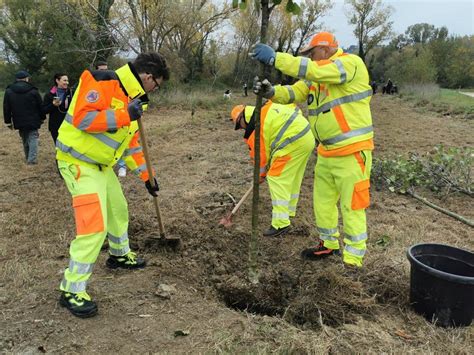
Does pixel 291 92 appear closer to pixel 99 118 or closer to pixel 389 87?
pixel 99 118

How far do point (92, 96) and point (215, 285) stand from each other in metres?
1.92

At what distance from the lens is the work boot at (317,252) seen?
4062 mm

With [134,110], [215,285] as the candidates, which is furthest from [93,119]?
[215,285]

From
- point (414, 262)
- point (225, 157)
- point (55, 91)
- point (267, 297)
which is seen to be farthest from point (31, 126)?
point (414, 262)

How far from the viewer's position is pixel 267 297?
10.8 ft

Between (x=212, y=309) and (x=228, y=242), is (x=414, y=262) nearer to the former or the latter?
(x=212, y=309)

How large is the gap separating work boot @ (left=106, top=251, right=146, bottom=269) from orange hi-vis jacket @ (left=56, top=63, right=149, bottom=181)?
3.34 feet

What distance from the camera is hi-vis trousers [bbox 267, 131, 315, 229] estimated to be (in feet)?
15.2

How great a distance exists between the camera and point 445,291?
2879 millimetres

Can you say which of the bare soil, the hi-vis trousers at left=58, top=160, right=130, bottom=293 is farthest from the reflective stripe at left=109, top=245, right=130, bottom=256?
the hi-vis trousers at left=58, top=160, right=130, bottom=293

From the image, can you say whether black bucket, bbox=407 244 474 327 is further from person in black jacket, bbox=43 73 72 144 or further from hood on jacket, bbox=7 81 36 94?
hood on jacket, bbox=7 81 36 94

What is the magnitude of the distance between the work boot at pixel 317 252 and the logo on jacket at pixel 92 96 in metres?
2.55

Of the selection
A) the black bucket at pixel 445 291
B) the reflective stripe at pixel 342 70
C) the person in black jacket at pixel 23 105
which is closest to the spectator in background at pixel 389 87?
the person in black jacket at pixel 23 105

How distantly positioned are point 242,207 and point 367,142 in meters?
2.33
